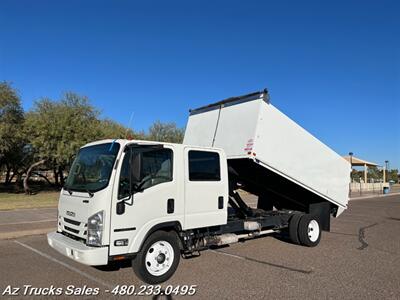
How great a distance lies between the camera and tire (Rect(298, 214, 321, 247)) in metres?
9.53

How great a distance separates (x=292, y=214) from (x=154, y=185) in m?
4.83

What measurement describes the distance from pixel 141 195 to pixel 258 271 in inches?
105

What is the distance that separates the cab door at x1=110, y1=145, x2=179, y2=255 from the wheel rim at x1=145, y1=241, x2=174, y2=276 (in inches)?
13.1

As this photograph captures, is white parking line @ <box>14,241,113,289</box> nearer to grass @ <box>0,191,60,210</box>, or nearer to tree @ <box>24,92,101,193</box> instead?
grass @ <box>0,191,60,210</box>

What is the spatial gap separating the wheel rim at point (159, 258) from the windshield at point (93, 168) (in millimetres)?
Result: 1369

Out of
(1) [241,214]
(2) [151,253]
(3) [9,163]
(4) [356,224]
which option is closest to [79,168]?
(2) [151,253]

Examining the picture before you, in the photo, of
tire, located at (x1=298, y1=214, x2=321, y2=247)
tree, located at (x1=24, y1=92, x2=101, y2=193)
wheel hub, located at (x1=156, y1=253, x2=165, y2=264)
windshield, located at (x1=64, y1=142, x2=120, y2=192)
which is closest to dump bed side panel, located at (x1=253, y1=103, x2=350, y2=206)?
tire, located at (x1=298, y1=214, x2=321, y2=247)

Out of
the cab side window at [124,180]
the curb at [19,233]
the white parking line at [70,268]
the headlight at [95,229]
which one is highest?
the cab side window at [124,180]

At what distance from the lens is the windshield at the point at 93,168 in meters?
6.09

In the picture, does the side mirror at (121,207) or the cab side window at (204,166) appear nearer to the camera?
the side mirror at (121,207)

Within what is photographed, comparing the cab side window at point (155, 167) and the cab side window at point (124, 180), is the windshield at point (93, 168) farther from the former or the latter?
the cab side window at point (155, 167)

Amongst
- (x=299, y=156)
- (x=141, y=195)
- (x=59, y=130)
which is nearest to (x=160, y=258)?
(x=141, y=195)

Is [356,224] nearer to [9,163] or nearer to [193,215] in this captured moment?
[193,215]

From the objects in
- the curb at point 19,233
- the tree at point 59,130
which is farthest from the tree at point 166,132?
the curb at point 19,233
